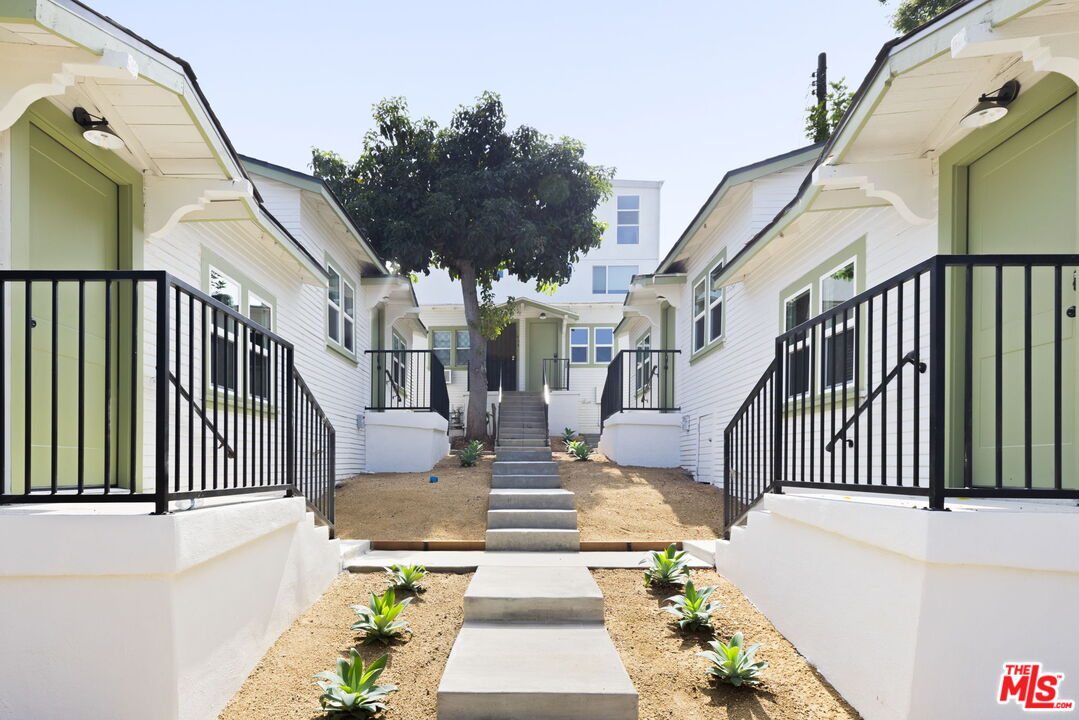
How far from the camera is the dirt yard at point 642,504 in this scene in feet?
24.8

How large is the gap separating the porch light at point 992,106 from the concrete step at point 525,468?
7.14 meters

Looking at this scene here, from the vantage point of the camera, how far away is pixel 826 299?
753 centimetres

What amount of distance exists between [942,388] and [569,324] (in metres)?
19.2

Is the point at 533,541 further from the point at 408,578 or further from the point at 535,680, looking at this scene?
the point at 535,680

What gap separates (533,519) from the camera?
766 centimetres

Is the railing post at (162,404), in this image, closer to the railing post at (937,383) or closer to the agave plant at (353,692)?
the agave plant at (353,692)

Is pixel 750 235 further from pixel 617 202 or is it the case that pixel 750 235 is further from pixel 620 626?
pixel 617 202

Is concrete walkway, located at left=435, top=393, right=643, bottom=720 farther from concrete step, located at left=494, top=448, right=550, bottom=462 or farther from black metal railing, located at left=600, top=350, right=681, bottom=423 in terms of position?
black metal railing, located at left=600, top=350, right=681, bottom=423

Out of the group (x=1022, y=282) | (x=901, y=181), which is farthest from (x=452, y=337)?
(x=1022, y=282)

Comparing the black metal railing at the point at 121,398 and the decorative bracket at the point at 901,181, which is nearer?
the black metal railing at the point at 121,398

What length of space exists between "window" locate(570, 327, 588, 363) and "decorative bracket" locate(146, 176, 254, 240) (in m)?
16.9

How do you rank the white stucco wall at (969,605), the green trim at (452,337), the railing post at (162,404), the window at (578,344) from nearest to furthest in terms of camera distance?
the white stucco wall at (969,605) < the railing post at (162,404) < the window at (578,344) < the green trim at (452,337)

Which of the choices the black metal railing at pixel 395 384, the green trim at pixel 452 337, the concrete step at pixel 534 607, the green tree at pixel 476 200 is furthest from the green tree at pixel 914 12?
the green trim at pixel 452 337

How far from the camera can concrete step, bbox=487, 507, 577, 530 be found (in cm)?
765
